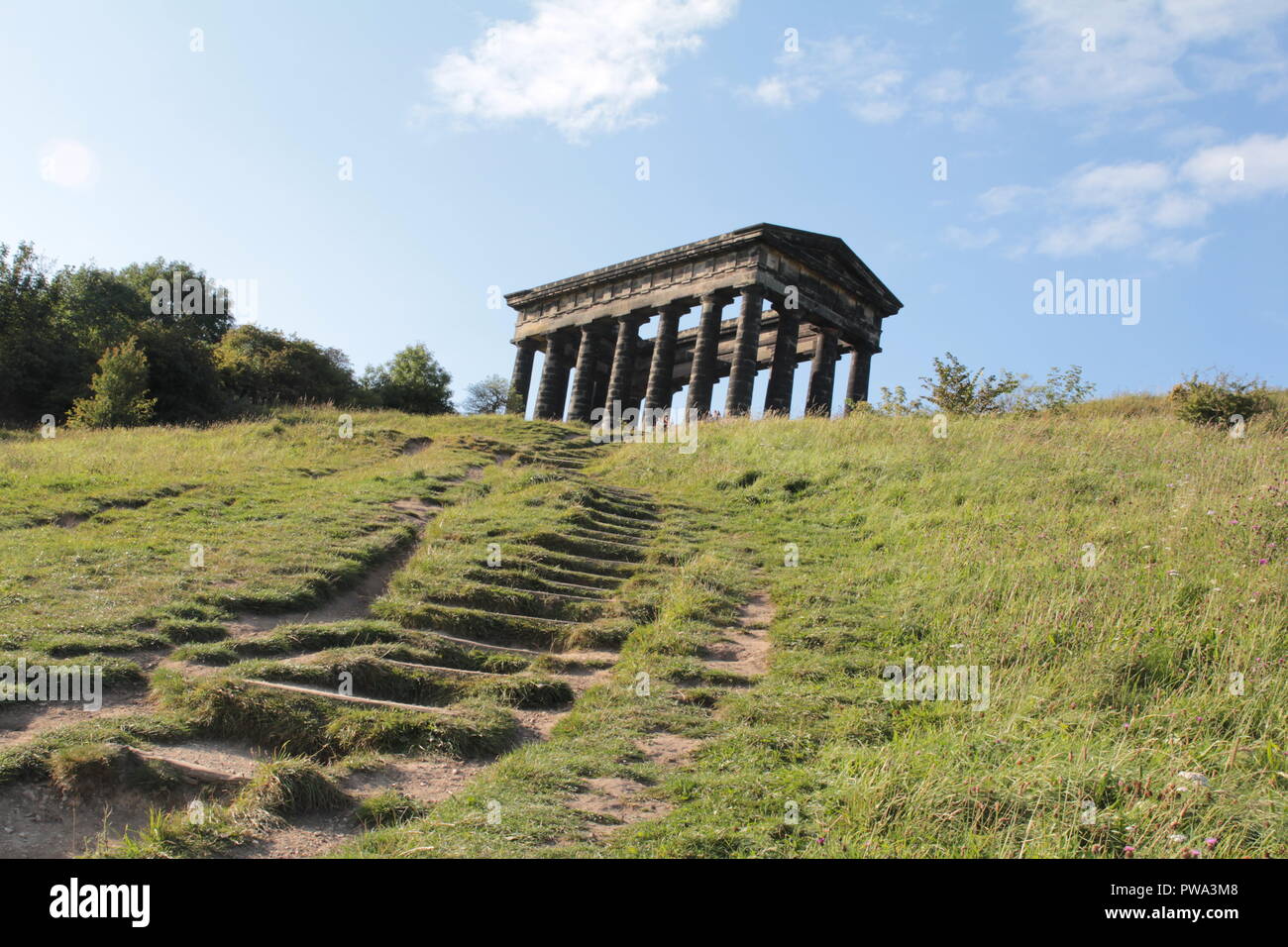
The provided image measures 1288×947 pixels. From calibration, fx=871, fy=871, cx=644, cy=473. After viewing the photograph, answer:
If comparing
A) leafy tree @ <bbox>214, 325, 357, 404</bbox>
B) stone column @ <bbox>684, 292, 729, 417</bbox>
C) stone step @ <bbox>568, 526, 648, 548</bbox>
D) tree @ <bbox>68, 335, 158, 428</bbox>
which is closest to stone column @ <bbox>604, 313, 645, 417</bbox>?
stone column @ <bbox>684, 292, 729, 417</bbox>

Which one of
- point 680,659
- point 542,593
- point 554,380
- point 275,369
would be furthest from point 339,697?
point 275,369

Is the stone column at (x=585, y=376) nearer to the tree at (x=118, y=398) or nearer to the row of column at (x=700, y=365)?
the row of column at (x=700, y=365)

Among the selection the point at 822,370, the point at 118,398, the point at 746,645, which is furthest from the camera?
the point at 822,370

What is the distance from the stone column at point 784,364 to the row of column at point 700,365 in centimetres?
3

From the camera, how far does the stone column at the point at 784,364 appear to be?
3066cm

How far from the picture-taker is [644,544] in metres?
13.1

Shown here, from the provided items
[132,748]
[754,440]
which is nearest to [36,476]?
[132,748]

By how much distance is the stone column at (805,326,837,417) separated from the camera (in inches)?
1244

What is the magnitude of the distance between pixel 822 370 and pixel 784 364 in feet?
5.89

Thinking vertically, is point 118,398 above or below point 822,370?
below

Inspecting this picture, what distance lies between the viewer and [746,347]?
29328mm

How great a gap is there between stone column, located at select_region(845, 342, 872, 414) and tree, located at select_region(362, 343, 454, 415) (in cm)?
1640

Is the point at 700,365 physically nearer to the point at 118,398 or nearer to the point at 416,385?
the point at 416,385

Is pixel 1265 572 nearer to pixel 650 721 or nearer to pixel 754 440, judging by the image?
pixel 650 721
